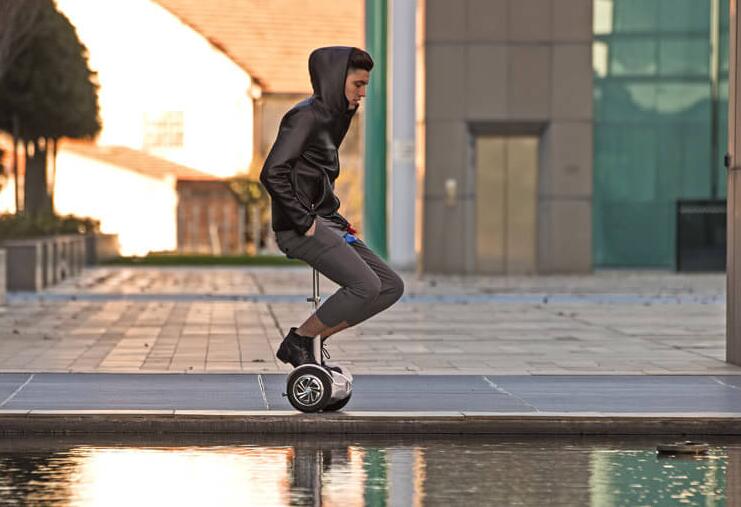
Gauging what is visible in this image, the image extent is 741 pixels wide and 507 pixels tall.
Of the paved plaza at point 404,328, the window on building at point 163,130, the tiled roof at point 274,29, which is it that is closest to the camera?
→ the paved plaza at point 404,328

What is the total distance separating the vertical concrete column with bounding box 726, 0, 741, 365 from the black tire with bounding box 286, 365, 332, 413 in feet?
15.8

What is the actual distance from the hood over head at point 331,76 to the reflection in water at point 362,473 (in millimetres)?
1873

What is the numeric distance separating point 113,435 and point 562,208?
2642 cm

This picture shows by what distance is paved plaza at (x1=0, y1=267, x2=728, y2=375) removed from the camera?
1464 centimetres

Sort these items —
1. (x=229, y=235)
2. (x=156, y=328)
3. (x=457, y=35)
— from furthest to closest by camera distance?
(x=229, y=235) → (x=457, y=35) → (x=156, y=328)

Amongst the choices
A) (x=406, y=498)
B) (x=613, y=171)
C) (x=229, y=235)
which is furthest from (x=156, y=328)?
(x=229, y=235)

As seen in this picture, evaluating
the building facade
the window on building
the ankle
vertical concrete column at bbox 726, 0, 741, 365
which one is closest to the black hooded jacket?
the ankle

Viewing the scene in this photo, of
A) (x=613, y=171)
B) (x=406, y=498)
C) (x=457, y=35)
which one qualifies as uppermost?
(x=457, y=35)

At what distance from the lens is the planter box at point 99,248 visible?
136ft

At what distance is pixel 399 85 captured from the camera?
3947 cm

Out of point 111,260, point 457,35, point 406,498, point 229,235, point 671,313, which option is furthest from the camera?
point 229,235

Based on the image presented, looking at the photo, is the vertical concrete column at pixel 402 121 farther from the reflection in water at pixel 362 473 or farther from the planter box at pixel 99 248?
the reflection in water at pixel 362 473

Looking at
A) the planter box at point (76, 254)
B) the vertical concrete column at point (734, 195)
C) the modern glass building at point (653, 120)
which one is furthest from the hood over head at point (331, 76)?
the modern glass building at point (653, 120)

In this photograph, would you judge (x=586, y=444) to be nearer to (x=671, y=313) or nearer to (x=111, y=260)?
(x=671, y=313)
